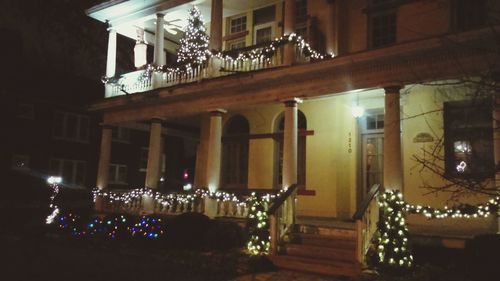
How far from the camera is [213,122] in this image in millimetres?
14008

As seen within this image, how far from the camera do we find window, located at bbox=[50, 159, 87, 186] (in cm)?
2717

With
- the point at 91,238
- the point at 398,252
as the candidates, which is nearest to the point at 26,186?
the point at 91,238

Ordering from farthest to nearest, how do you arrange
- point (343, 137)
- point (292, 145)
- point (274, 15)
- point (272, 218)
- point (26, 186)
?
point (26, 186)
point (274, 15)
point (343, 137)
point (292, 145)
point (272, 218)

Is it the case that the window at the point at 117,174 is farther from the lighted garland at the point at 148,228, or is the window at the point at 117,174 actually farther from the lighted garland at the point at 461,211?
the lighted garland at the point at 461,211

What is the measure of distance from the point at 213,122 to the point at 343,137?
3.88 meters

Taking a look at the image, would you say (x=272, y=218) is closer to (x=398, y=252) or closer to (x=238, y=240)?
(x=238, y=240)

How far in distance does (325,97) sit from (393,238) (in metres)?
4.27

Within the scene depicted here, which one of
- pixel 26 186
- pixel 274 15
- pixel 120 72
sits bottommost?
pixel 26 186

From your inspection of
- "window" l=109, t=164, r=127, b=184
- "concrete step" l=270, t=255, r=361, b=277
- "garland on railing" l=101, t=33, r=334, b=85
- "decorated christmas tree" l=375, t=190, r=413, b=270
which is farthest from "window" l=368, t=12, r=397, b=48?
"window" l=109, t=164, r=127, b=184

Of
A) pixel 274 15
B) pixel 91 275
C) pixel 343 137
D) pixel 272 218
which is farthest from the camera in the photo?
pixel 274 15

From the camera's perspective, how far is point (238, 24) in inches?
655

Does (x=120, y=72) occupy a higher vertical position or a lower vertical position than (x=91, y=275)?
higher

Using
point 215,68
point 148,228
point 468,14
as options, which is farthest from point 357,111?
point 148,228

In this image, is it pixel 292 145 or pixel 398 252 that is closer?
pixel 398 252
